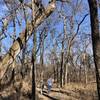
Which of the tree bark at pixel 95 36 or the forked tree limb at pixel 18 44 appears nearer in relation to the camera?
the tree bark at pixel 95 36

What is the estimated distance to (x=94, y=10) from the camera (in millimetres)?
13305

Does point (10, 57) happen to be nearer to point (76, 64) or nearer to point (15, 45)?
point (15, 45)

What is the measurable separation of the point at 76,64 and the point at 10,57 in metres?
61.8

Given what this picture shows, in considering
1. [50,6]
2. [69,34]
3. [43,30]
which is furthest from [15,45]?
[69,34]

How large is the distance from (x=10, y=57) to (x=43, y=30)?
3031 cm

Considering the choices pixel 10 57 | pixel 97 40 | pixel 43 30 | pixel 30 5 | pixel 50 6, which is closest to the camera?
pixel 97 40

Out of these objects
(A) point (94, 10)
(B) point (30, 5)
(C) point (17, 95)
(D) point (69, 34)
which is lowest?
(C) point (17, 95)

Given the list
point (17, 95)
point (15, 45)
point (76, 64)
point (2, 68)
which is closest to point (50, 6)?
point (15, 45)

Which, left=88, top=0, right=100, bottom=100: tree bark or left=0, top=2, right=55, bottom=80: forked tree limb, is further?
left=0, top=2, right=55, bottom=80: forked tree limb

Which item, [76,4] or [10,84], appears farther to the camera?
[76,4]

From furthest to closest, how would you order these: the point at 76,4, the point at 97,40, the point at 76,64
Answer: the point at 76,64 < the point at 76,4 < the point at 97,40

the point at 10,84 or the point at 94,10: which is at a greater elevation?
the point at 94,10

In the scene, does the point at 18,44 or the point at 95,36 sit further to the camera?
the point at 18,44

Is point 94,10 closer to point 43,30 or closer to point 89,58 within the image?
point 43,30
